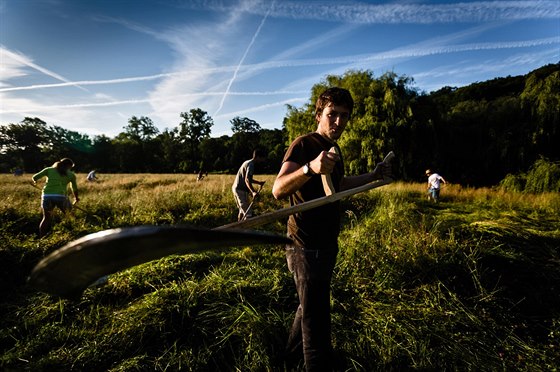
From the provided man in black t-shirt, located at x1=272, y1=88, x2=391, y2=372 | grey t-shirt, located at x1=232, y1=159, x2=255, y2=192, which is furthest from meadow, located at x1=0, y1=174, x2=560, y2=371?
grey t-shirt, located at x1=232, y1=159, x2=255, y2=192

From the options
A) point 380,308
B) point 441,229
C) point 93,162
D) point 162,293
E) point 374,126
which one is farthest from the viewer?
point 93,162

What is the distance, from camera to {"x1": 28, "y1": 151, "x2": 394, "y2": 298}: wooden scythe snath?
80 cm

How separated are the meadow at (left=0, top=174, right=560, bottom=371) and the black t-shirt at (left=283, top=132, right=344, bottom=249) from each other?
131 centimetres

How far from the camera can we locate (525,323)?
8.80 ft

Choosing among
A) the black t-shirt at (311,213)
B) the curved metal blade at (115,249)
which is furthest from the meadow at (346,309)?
the curved metal blade at (115,249)

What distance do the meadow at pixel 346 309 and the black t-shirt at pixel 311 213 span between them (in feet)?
4.29

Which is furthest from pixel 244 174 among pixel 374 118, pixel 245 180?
pixel 374 118

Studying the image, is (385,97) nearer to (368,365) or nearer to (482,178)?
(482,178)

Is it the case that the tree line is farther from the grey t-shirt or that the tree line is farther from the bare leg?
the bare leg

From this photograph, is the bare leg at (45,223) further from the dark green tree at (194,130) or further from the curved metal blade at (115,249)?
the dark green tree at (194,130)

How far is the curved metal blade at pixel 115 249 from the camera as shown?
80cm

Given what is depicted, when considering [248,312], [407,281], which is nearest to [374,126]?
[407,281]

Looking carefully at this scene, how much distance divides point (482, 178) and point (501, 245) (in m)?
13.9

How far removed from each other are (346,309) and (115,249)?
270 cm
